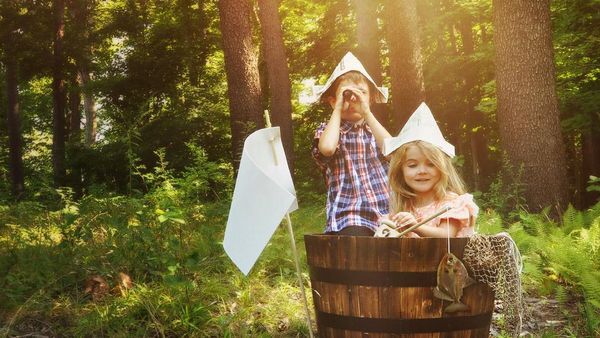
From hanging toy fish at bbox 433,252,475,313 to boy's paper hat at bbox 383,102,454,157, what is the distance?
0.69m

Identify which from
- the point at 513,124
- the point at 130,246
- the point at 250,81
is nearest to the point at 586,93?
the point at 513,124

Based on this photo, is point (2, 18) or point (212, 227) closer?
point (212, 227)

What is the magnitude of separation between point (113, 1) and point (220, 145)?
968 centimetres

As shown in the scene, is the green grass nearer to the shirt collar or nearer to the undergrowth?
the undergrowth

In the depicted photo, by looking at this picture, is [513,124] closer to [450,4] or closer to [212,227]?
[212,227]

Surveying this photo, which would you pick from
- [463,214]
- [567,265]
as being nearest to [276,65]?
[567,265]

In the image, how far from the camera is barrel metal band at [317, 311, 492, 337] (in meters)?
2.31

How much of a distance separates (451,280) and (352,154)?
1.65m

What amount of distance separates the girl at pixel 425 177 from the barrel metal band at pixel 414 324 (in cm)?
42

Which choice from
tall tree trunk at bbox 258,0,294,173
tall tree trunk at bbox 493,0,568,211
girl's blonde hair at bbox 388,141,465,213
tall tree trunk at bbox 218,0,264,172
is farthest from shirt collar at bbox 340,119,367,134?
tall tree trunk at bbox 258,0,294,173

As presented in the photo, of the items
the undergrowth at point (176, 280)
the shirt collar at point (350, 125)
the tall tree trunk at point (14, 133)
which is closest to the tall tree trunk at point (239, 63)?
the undergrowth at point (176, 280)

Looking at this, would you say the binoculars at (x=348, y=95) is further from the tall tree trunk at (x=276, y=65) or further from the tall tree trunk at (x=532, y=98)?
the tall tree trunk at (x=276, y=65)

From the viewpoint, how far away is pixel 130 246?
5.02 m

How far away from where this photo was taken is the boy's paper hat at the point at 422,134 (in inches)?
109
